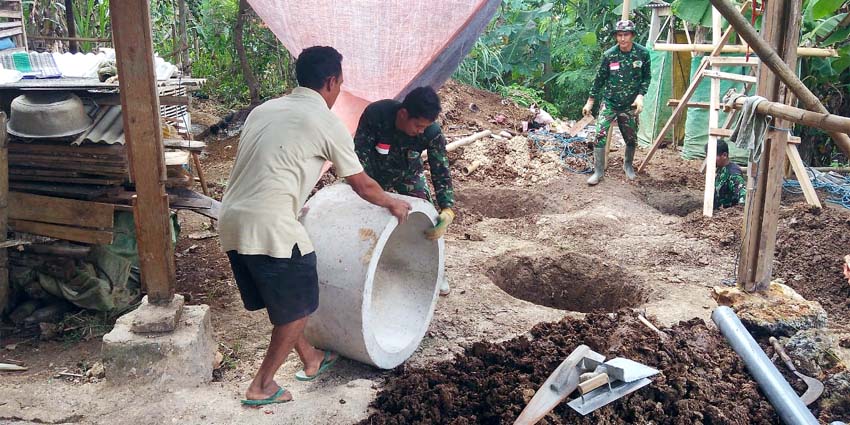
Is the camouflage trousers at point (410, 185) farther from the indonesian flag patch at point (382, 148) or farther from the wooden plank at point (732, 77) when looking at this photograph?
the wooden plank at point (732, 77)

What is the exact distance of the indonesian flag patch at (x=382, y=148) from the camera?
4.31 metres

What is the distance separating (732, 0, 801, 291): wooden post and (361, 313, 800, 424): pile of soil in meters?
0.51

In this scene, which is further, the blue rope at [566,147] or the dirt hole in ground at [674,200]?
the blue rope at [566,147]

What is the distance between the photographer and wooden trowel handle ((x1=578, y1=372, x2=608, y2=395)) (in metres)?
3.03

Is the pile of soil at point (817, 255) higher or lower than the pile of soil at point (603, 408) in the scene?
lower

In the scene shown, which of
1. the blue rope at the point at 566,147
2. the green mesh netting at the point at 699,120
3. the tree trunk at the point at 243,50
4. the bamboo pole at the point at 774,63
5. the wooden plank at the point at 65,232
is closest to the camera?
the bamboo pole at the point at 774,63

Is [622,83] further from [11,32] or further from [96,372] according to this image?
[11,32]

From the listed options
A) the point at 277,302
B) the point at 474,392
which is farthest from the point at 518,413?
the point at 277,302

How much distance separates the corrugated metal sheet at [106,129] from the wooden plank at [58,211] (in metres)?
0.45

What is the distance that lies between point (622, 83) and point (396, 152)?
445 centimetres

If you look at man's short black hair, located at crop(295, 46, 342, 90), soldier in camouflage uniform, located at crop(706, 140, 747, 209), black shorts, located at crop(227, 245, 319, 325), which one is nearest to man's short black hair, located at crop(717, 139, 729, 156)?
soldier in camouflage uniform, located at crop(706, 140, 747, 209)

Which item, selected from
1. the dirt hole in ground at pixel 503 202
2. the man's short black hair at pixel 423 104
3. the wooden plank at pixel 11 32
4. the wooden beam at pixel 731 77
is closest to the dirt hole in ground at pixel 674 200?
the dirt hole in ground at pixel 503 202

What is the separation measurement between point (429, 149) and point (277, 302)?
1.59 metres

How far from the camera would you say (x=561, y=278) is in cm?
563
